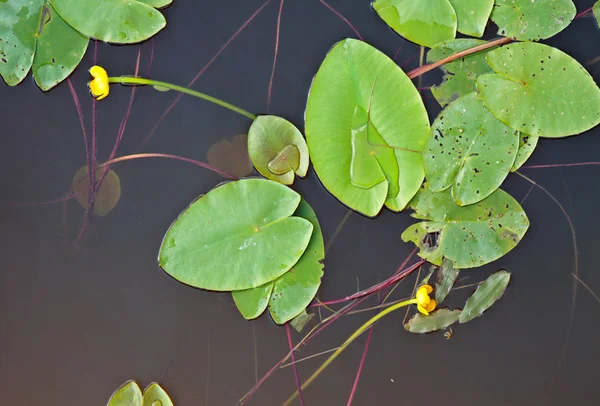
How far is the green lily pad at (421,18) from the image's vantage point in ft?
3.15

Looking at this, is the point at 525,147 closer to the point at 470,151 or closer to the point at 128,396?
the point at 470,151

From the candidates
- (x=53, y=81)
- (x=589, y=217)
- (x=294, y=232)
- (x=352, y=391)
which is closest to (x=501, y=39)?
(x=589, y=217)

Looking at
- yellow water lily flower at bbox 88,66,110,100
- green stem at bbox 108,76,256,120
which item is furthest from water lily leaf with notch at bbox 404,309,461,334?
yellow water lily flower at bbox 88,66,110,100

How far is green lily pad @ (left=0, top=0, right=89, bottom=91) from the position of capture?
99 cm

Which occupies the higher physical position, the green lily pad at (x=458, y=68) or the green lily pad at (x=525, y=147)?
the green lily pad at (x=458, y=68)

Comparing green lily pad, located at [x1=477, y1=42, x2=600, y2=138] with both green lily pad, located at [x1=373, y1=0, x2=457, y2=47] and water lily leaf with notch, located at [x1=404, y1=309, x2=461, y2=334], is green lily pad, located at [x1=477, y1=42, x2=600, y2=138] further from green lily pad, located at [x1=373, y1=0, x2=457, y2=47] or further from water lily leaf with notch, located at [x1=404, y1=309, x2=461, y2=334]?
water lily leaf with notch, located at [x1=404, y1=309, x2=461, y2=334]

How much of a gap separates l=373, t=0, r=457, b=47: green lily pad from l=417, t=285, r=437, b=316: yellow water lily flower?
0.57 metres

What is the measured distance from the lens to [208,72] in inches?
41.3

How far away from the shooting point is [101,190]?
3.46 feet

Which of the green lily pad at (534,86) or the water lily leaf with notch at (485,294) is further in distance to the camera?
the water lily leaf with notch at (485,294)

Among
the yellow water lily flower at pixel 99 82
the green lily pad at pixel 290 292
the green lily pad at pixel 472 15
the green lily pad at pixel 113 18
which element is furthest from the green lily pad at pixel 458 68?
the yellow water lily flower at pixel 99 82

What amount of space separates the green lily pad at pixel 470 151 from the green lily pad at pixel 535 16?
7.9 inches

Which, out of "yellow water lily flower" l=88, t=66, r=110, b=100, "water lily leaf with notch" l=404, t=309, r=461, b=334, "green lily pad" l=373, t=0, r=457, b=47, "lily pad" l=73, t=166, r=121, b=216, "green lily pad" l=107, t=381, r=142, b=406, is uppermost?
"green lily pad" l=373, t=0, r=457, b=47

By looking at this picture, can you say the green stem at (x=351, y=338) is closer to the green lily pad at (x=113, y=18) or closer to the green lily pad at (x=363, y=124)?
the green lily pad at (x=363, y=124)
